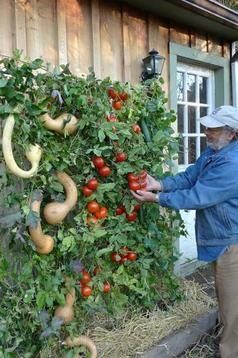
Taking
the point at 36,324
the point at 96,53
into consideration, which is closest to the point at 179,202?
the point at 36,324

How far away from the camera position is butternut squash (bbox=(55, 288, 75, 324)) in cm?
270

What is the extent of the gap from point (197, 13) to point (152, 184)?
2.03m

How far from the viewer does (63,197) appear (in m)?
2.63

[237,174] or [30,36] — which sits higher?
[30,36]

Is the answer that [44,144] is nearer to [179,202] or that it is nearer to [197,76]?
[179,202]

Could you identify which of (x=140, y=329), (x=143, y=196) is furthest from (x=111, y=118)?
(x=140, y=329)

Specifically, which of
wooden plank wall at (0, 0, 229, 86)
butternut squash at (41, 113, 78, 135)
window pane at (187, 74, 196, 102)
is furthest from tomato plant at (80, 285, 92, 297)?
window pane at (187, 74, 196, 102)

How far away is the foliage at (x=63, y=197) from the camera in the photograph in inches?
95.8

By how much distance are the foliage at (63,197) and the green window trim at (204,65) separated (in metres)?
1.26

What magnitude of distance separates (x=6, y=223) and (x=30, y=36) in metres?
1.26

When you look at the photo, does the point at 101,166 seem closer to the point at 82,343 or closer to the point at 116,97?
the point at 116,97

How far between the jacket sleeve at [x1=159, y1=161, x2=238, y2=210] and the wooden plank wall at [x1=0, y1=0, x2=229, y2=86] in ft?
4.30

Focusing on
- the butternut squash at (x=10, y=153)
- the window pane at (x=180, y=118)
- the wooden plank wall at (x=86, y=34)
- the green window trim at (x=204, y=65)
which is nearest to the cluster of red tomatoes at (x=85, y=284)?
the butternut squash at (x=10, y=153)

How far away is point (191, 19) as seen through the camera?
14.7 ft
